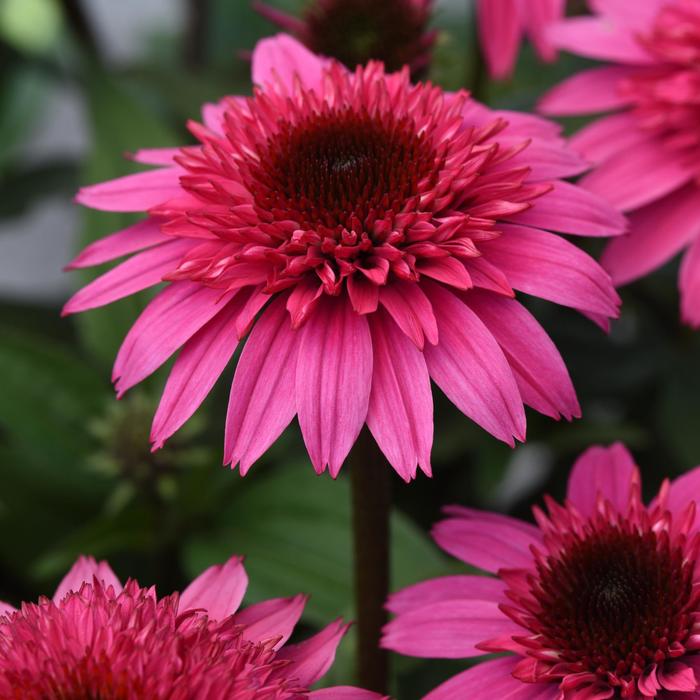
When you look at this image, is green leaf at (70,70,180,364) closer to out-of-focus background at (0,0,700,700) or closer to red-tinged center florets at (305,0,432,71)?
out-of-focus background at (0,0,700,700)

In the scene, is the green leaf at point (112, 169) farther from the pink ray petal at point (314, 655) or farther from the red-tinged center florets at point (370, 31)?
the pink ray petal at point (314, 655)

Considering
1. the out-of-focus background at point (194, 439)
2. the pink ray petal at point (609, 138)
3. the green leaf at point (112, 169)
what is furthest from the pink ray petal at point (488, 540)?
the green leaf at point (112, 169)

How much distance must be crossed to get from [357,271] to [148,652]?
0.15m

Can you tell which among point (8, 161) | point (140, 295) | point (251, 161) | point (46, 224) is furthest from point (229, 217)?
point (46, 224)

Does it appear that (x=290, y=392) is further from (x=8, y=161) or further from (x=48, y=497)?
(x=8, y=161)

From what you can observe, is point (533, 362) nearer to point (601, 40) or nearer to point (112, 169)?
point (601, 40)

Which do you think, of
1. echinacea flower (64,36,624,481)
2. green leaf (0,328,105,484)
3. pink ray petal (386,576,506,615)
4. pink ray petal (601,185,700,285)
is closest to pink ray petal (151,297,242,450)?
echinacea flower (64,36,624,481)

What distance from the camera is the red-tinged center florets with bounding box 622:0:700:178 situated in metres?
0.57

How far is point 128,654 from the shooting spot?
334 millimetres

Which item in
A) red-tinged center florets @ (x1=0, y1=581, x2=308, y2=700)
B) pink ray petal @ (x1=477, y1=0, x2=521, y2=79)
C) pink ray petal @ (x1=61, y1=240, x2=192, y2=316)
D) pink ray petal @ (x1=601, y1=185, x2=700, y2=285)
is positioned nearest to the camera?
red-tinged center florets @ (x1=0, y1=581, x2=308, y2=700)

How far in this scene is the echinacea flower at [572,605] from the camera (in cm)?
38

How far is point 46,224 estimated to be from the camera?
4.66 ft

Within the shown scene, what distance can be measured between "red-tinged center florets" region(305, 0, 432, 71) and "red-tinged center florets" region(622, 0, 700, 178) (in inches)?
4.5

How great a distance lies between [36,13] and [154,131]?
0.54 meters
